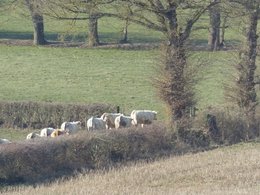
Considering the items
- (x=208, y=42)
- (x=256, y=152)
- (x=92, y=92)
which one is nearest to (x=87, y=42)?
(x=208, y=42)

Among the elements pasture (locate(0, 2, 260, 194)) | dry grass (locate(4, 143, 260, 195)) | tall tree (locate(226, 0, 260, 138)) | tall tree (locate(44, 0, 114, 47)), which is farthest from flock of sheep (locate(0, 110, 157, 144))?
dry grass (locate(4, 143, 260, 195))

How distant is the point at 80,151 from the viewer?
2391 centimetres

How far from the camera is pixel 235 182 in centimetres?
1998

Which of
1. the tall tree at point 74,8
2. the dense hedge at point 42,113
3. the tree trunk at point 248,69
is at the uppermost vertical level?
the tall tree at point 74,8

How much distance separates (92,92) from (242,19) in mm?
8186

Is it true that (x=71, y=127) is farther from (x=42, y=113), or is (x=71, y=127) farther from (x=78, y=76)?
(x=78, y=76)

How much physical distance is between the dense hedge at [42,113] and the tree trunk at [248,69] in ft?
15.4

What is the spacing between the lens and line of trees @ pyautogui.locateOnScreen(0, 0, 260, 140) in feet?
92.1

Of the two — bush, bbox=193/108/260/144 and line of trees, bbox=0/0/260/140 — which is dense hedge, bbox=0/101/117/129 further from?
bush, bbox=193/108/260/144

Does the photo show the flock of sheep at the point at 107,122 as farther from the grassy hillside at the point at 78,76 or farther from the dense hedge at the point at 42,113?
the grassy hillside at the point at 78,76

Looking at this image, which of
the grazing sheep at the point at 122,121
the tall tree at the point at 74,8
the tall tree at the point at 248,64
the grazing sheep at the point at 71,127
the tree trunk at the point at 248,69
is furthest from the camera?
the tree trunk at the point at 248,69

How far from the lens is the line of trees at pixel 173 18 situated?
28062 millimetres

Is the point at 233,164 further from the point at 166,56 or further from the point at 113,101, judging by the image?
the point at 113,101

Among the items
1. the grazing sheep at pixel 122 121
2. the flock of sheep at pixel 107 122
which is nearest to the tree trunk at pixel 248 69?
the flock of sheep at pixel 107 122
